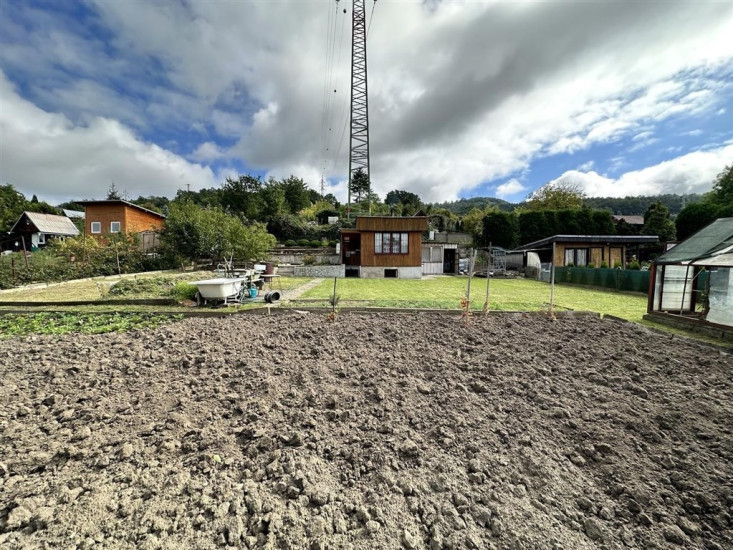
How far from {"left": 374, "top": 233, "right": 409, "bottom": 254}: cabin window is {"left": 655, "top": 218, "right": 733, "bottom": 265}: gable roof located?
43.1 feet

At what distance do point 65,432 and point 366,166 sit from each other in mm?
33163

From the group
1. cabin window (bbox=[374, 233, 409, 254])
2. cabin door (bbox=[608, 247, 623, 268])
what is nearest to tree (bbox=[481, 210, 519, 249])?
cabin door (bbox=[608, 247, 623, 268])

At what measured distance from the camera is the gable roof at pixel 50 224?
32.9 m

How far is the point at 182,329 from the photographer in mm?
5793

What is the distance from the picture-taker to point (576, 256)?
21.6m

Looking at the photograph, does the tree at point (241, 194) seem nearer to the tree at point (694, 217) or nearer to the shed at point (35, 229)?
the shed at point (35, 229)

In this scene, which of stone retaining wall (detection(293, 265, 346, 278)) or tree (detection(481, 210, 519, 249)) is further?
tree (detection(481, 210, 519, 249))

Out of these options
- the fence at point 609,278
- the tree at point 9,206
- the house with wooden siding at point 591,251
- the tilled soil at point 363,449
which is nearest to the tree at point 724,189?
the house with wooden siding at point 591,251

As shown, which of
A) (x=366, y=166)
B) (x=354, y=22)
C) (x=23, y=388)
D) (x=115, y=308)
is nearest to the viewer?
(x=23, y=388)

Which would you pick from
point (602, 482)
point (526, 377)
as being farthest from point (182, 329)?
point (602, 482)

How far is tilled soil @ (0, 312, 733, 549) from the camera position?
6.38 ft

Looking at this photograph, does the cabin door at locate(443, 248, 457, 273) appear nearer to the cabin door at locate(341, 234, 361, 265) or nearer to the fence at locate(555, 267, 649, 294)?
the cabin door at locate(341, 234, 361, 265)

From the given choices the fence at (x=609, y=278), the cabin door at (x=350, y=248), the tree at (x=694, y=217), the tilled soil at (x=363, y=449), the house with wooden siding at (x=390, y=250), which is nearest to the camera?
the tilled soil at (x=363, y=449)

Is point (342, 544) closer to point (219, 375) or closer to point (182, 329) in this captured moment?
point (219, 375)
